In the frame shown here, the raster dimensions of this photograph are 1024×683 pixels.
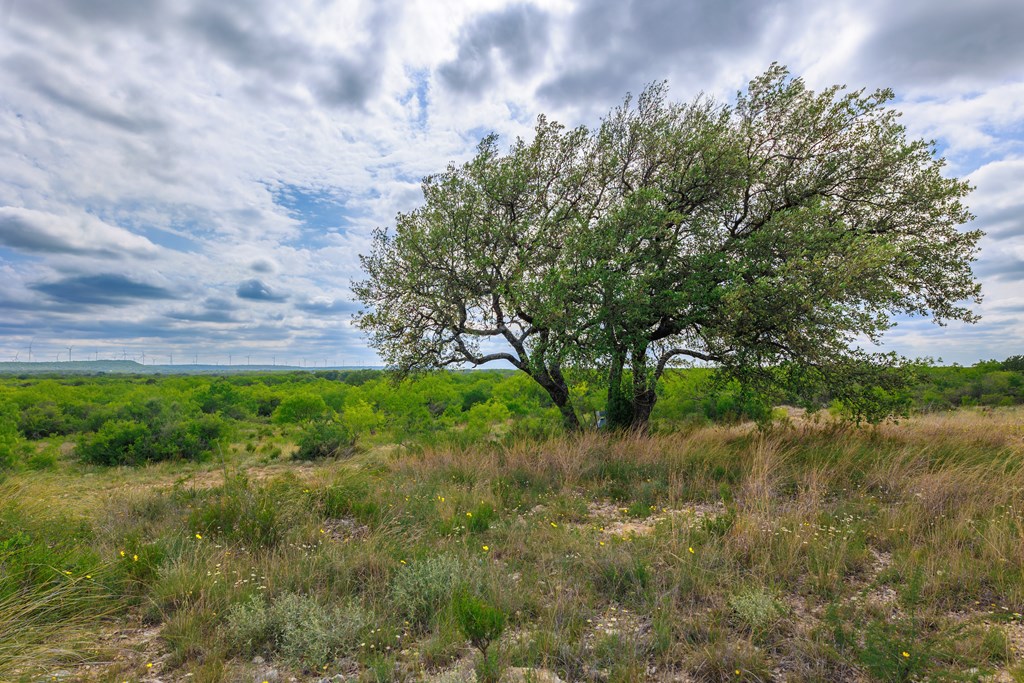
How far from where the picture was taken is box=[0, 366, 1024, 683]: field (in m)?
3.38

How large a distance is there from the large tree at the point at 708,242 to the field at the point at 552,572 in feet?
8.55

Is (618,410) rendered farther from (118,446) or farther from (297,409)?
(297,409)

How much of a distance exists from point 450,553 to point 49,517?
562cm

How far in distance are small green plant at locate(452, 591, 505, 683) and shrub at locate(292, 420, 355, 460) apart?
13716 millimetres

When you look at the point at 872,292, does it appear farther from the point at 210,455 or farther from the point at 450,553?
the point at 210,455

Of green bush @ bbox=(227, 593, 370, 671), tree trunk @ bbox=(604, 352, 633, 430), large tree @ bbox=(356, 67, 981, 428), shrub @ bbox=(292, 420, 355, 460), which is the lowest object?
shrub @ bbox=(292, 420, 355, 460)

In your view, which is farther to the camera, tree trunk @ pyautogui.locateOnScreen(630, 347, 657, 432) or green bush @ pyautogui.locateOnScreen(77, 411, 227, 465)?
green bush @ pyautogui.locateOnScreen(77, 411, 227, 465)

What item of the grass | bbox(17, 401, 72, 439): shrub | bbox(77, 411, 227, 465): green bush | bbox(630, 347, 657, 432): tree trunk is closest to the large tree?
bbox(630, 347, 657, 432): tree trunk

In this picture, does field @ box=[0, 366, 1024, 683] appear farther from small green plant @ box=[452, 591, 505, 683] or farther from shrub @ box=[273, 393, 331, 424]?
shrub @ box=[273, 393, 331, 424]

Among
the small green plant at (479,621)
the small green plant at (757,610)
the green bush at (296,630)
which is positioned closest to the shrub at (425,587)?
the small green plant at (479,621)

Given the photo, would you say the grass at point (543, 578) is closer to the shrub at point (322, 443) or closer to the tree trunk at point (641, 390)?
the tree trunk at point (641, 390)

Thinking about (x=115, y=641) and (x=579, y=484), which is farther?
(x=579, y=484)

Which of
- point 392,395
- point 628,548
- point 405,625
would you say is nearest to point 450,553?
point 405,625

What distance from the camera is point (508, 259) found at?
12562 mm
